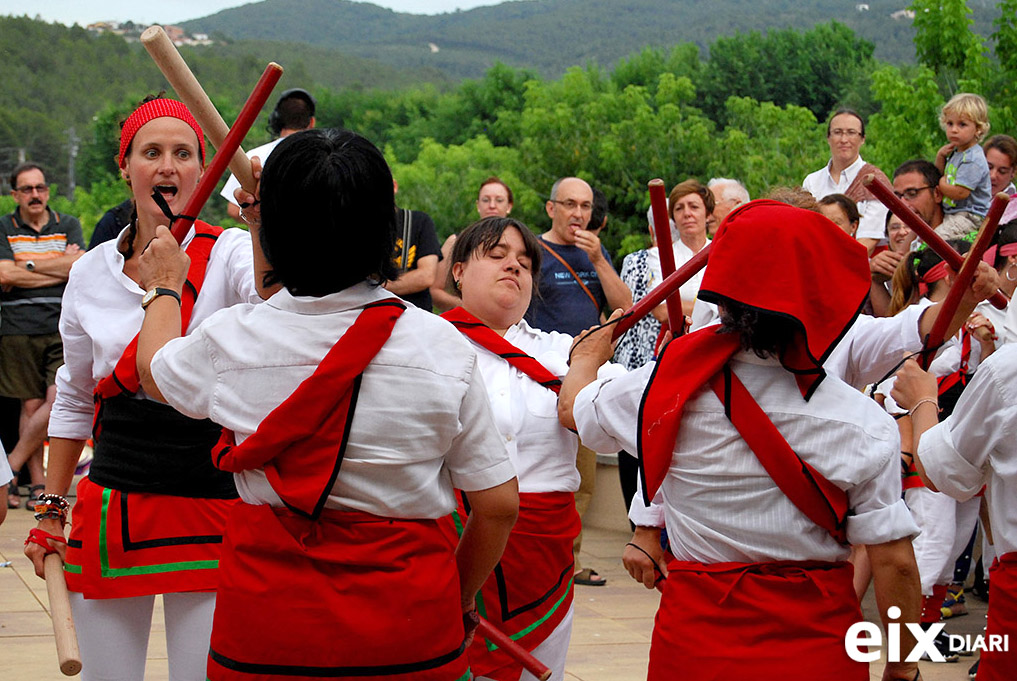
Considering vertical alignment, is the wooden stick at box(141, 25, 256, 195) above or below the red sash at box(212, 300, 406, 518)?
above

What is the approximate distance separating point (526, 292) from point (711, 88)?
191 feet

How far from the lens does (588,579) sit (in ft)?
23.1

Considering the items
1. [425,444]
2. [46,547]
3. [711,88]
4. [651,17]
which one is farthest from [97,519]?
[651,17]

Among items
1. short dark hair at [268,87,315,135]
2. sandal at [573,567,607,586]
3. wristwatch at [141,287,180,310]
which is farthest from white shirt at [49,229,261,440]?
sandal at [573,567,607,586]

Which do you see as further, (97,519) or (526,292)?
(526,292)

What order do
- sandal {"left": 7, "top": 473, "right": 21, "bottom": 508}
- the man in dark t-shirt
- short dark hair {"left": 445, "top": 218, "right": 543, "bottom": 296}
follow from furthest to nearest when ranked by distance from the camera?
sandal {"left": 7, "top": 473, "right": 21, "bottom": 508}, the man in dark t-shirt, short dark hair {"left": 445, "top": 218, "right": 543, "bottom": 296}

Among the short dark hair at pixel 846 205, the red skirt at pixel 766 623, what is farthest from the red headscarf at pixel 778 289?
the short dark hair at pixel 846 205

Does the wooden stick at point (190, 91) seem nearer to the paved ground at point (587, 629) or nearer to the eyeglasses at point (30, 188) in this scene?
the paved ground at point (587, 629)

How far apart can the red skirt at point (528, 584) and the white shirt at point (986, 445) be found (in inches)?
44.1

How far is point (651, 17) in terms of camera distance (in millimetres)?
156000

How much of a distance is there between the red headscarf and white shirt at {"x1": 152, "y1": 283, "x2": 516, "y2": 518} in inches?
17.6

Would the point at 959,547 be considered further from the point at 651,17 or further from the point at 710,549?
the point at 651,17

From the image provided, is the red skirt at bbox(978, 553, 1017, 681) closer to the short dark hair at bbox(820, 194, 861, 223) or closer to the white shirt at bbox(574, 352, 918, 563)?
the white shirt at bbox(574, 352, 918, 563)

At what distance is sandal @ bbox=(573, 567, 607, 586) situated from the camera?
23.0 feet
